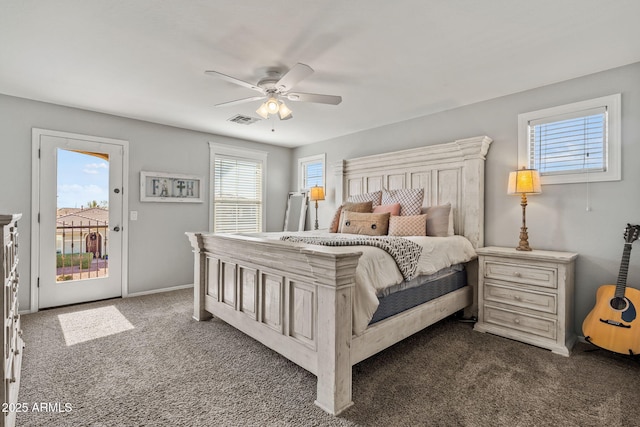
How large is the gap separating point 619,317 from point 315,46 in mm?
3012

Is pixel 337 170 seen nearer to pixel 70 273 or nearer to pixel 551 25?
pixel 551 25

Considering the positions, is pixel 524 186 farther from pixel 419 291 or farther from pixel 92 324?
pixel 92 324

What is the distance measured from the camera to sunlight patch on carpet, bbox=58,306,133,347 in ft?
9.18

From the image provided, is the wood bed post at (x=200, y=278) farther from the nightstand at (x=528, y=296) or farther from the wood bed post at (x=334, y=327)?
the nightstand at (x=528, y=296)

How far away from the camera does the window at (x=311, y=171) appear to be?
5371 mm

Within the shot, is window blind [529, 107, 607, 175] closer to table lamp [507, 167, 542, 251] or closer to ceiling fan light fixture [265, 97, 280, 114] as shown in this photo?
table lamp [507, 167, 542, 251]

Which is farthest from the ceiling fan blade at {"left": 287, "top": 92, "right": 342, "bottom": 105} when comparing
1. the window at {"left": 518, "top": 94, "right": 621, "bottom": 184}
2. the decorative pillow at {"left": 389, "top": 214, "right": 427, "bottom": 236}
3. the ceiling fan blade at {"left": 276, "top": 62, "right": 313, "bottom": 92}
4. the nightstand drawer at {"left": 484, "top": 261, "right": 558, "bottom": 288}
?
the nightstand drawer at {"left": 484, "top": 261, "right": 558, "bottom": 288}

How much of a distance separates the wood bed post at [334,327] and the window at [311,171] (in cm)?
364

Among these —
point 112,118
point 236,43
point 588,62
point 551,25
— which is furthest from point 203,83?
point 588,62

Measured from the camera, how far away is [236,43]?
2281 millimetres

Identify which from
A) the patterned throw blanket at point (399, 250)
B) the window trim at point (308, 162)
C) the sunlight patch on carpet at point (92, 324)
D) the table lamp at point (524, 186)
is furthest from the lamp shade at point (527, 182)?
the sunlight patch on carpet at point (92, 324)

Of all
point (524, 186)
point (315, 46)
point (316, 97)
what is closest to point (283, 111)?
point (316, 97)

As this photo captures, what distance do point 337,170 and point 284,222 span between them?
165 centimetres

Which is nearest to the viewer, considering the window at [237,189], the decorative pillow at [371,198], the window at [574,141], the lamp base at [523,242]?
the window at [574,141]
